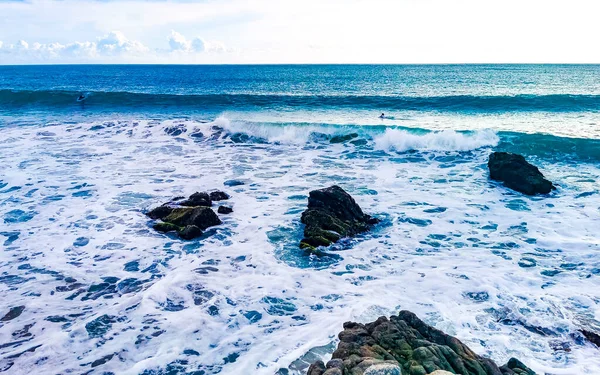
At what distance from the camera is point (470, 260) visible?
916cm

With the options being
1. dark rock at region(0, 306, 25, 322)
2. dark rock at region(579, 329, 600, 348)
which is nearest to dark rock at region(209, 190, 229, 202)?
dark rock at region(0, 306, 25, 322)

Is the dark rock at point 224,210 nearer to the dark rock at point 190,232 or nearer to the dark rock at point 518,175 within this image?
the dark rock at point 190,232

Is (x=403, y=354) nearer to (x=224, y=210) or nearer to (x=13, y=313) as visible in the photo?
(x=13, y=313)

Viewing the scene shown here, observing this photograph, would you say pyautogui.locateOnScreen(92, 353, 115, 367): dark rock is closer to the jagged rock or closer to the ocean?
the ocean

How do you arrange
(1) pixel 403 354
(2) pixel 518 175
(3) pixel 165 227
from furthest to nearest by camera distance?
(2) pixel 518 175 → (3) pixel 165 227 → (1) pixel 403 354

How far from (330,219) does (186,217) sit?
12.1ft

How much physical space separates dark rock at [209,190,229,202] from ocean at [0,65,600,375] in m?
0.32

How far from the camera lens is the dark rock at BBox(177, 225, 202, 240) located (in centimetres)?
1018

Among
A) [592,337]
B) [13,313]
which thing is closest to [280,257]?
[13,313]

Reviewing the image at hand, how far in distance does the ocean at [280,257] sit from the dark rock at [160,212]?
0.41m

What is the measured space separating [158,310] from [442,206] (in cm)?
845

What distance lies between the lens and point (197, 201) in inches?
475

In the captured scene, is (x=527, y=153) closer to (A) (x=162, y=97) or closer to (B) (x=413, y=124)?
(B) (x=413, y=124)

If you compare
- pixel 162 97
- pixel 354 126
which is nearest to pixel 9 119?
pixel 162 97
